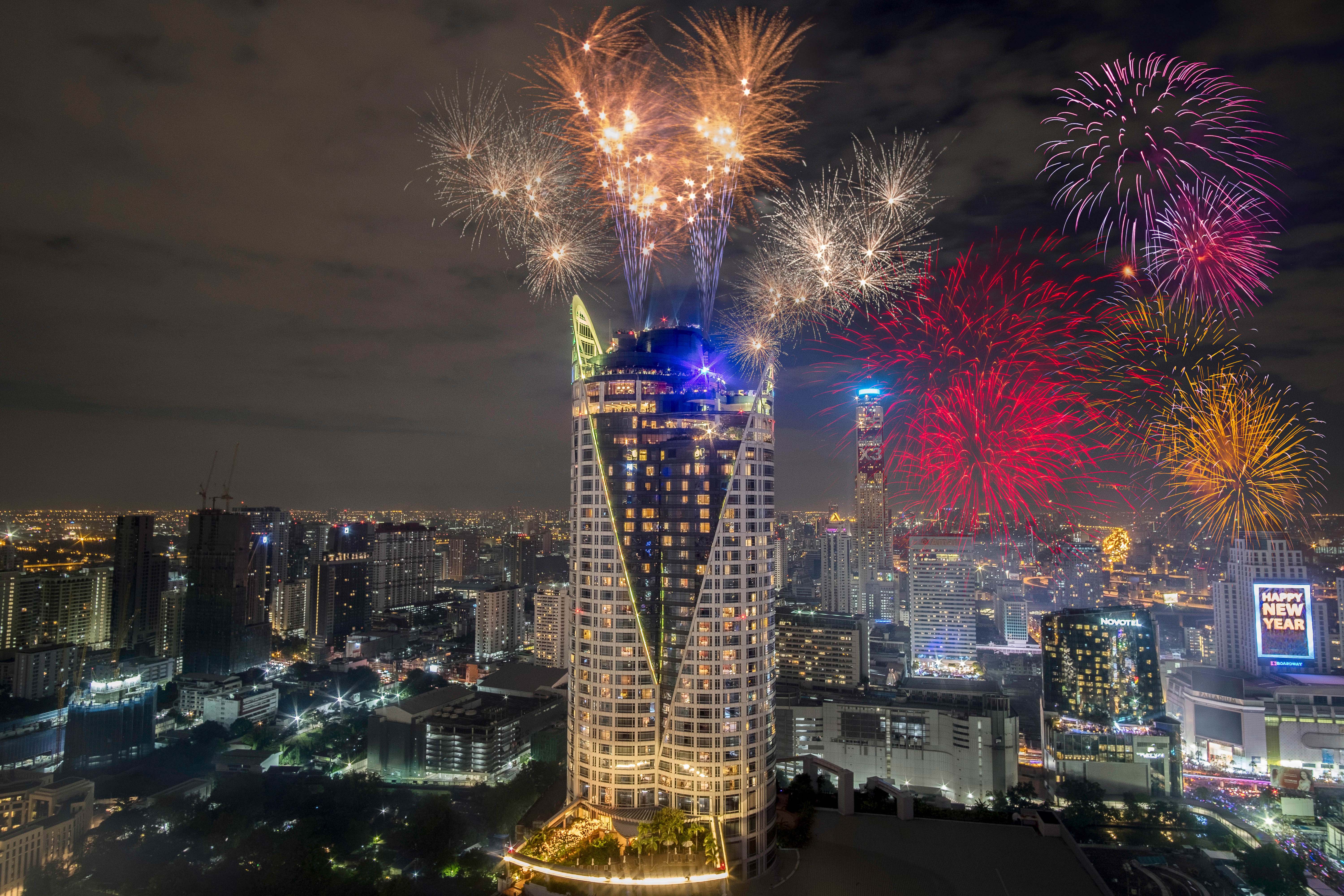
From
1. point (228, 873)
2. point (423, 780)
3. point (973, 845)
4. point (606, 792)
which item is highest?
point (606, 792)

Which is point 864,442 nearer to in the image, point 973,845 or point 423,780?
point 973,845

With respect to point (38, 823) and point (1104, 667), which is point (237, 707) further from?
point (1104, 667)

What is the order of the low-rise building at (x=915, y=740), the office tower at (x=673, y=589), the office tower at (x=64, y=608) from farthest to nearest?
the office tower at (x=64, y=608) < the low-rise building at (x=915, y=740) < the office tower at (x=673, y=589)

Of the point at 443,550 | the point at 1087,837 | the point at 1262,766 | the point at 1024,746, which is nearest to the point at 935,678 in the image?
the point at 1024,746

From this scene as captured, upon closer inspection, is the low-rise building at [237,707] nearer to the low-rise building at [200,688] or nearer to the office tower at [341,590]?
the low-rise building at [200,688]

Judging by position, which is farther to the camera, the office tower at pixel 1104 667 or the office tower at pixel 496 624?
the office tower at pixel 496 624

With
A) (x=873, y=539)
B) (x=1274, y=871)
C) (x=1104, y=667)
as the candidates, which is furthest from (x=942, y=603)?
(x=1274, y=871)

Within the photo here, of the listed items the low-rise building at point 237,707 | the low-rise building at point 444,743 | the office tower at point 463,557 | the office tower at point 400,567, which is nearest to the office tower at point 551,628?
the low-rise building at point 444,743

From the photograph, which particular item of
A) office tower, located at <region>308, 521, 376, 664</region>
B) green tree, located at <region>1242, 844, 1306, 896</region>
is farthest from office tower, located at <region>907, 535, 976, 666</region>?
office tower, located at <region>308, 521, 376, 664</region>
